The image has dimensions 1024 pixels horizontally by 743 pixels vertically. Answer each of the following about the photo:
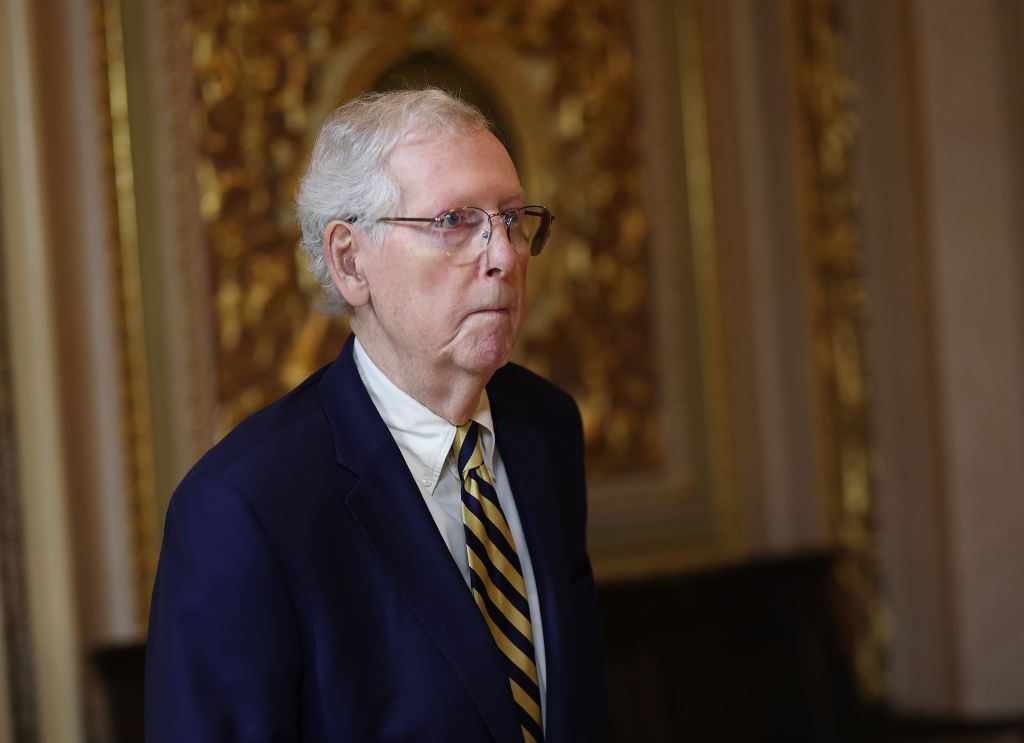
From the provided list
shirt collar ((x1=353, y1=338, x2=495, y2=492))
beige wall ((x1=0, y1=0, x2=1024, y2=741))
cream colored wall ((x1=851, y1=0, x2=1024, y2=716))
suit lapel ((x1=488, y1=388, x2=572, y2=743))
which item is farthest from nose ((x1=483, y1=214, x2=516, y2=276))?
cream colored wall ((x1=851, y1=0, x2=1024, y2=716))

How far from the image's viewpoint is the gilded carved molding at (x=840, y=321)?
445cm

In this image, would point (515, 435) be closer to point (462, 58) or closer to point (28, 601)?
point (28, 601)

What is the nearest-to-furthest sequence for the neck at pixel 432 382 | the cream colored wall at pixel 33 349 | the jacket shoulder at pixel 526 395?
the neck at pixel 432 382 → the jacket shoulder at pixel 526 395 → the cream colored wall at pixel 33 349

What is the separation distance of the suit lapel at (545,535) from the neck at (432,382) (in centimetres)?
15

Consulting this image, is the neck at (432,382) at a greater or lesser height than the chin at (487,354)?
lesser

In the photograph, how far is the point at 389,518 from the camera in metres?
1.67

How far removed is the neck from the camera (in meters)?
1.75

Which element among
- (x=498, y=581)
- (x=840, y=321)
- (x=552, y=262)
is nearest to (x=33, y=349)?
(x=552, y=262)

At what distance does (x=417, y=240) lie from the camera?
5.47 feet

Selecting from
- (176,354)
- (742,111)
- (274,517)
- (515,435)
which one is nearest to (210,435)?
(176,354)

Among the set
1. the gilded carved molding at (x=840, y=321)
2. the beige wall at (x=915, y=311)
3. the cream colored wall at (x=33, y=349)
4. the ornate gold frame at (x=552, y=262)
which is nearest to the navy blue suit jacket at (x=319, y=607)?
the cream colored wall at (x=33, y=349)

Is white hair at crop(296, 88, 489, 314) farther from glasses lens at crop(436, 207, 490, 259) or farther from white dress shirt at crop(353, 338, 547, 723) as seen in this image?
white dress shirt at crop(353, 338, 547, 723)

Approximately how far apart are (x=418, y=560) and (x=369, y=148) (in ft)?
1.80

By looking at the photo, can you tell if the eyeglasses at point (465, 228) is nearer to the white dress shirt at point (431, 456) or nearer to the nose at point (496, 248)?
the nose at point (496, 248)
